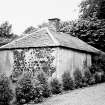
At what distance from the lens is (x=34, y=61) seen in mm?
20109

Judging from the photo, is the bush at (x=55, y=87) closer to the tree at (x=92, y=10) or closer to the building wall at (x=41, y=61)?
the building wall at (x=41, y=61)

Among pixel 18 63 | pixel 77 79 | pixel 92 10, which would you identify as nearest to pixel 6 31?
pixel 92 10

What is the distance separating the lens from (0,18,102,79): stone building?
1922 centimetres

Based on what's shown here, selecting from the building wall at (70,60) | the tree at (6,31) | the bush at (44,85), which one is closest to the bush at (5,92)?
the bush at (44,85)

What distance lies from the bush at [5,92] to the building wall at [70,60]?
6.93 m

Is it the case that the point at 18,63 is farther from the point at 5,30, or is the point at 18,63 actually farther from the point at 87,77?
the point at 5,30

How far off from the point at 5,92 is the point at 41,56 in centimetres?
771

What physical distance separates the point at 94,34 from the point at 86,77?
1063 cm

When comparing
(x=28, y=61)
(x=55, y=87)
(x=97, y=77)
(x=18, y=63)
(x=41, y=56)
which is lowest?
(x=97, y=77)

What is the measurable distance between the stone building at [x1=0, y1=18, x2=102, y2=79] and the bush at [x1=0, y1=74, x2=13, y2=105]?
6334 millimetres

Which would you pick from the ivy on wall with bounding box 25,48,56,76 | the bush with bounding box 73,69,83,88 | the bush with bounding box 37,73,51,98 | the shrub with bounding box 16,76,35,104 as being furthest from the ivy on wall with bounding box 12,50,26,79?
the shrub with bounding box 16,76,35,104

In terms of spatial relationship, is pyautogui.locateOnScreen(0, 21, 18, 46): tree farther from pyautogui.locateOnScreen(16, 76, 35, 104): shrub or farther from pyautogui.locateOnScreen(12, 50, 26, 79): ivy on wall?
pyautogui.locateOnScreen(16, 76, 35, 104): shrub

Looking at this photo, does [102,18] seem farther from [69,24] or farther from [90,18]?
[69,24]

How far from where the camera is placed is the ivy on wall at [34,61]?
19250mm
